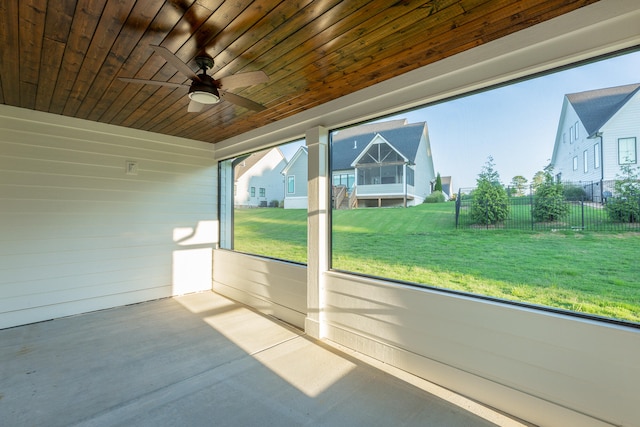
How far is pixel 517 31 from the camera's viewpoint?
1.86 metres

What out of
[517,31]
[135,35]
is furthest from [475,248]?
[135,35]

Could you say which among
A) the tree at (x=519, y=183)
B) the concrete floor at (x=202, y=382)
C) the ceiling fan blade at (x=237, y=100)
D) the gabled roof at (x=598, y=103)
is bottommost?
the concrete floor at (x=202, y=382)

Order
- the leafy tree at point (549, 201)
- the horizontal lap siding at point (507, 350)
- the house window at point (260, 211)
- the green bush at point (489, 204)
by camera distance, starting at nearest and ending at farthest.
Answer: the horizontal lap siding at point (507, 350), the leafy tree at point (549, 201), the green bush at point (489, 204), the house window at point (260, 211)

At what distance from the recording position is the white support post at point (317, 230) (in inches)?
123

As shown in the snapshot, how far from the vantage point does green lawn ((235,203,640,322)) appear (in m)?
1.74

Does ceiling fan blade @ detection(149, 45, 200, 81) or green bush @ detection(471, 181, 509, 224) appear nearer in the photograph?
ceiling fan blade @ detection(149, 45, 200, 81)

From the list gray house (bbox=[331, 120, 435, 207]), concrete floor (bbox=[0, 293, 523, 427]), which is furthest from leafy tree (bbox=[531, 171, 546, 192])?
concrete floor (bbox=[0, 293, 523, 427])

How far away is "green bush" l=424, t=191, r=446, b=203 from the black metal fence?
26 centimetres

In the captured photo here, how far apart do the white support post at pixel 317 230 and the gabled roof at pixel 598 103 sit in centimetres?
208

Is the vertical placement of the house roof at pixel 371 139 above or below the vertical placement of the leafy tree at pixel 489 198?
above

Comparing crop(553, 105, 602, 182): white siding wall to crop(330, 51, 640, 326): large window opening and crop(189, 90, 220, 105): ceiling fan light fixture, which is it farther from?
crop(189, 90, 220, 105): ceiling fan light fixture

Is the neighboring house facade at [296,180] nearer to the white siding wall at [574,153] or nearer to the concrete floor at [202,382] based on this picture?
the concrete floor at [202,382]

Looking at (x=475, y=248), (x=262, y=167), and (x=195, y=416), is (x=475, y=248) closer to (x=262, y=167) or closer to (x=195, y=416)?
(x=195, y=416)

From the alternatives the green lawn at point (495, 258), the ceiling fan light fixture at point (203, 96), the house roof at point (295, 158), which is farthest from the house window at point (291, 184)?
the ceiling fan light fixture at point (203, 96)
